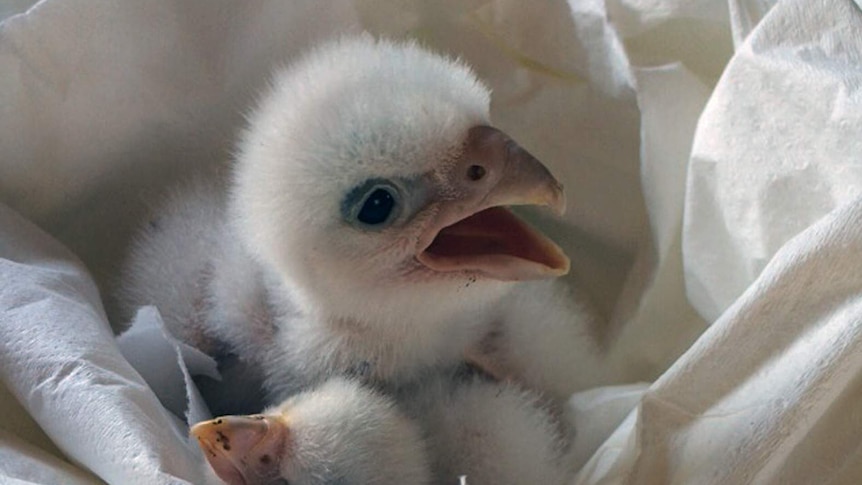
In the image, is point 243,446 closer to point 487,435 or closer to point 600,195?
point 487,435

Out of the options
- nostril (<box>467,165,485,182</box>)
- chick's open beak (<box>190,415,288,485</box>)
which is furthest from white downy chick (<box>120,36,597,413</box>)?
chick's open beak (<box>190,415,288,485</box>)

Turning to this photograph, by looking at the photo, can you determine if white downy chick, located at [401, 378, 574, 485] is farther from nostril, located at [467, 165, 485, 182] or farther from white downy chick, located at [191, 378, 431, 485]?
nostril, located at [467, 165, 485, 182]

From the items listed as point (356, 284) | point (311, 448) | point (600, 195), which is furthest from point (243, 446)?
point (600, 195)

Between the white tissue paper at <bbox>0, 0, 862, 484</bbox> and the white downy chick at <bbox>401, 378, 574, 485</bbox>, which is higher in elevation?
the white tissue paper at <bbox>0, 0, 862, 484</bbox>

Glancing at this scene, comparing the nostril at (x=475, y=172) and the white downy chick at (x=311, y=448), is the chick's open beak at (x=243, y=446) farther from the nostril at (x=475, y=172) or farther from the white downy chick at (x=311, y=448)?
the nostril at (x=475, y=172)

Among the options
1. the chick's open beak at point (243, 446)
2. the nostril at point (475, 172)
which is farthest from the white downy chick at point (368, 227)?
the chick's open beak at point (243, 446)
